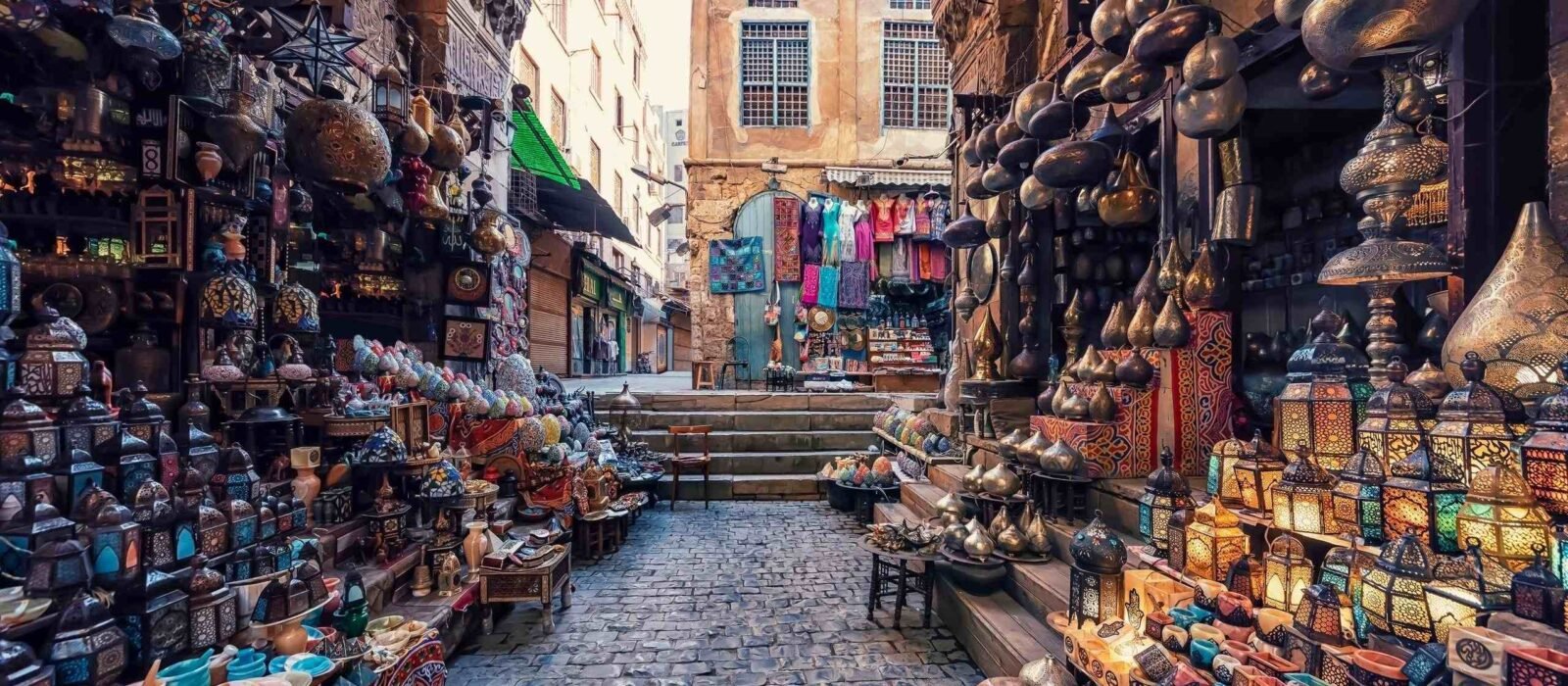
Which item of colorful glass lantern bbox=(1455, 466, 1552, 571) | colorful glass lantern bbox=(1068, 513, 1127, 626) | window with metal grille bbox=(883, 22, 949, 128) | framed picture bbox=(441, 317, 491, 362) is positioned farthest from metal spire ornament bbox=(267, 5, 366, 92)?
window with metal grille bbox=(883, 22, 949, 128)

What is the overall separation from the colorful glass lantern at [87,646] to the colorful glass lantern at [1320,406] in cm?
412

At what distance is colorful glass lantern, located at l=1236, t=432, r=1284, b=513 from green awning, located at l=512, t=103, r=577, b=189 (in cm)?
900

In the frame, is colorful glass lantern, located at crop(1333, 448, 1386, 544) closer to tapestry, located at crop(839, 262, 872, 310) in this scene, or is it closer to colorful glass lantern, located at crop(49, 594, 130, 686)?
colorful glass lantern, located at crop(49, 594, 130, 686)

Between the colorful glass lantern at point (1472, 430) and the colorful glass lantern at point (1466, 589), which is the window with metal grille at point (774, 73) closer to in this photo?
the colorful glass lantern at point (1472, 430)

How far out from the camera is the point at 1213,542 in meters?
2.54

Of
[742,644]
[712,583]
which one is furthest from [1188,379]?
[712,583]

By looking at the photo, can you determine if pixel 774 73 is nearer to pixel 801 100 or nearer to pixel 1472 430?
pixel 801 100

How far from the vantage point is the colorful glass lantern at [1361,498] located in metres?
2.06

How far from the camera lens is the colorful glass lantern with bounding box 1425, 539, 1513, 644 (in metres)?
1.59

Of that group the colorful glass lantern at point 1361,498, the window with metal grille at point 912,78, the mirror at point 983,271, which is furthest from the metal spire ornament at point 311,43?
the window with metal grille at point 912,78

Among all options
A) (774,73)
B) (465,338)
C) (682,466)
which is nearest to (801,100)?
(774,73)

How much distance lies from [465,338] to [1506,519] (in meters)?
7.41

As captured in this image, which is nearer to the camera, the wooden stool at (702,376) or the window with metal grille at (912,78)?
the wooden stool at (702,376)

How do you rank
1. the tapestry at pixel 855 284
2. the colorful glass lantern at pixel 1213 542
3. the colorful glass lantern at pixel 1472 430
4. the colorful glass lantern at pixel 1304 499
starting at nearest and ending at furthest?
the colorful glass lantern at pixel 1472 430, the colorful glass lantern at pixel 1304 499, the colorful glass lantern at pixel 1213 542, the tapestry at pixel 855 284
